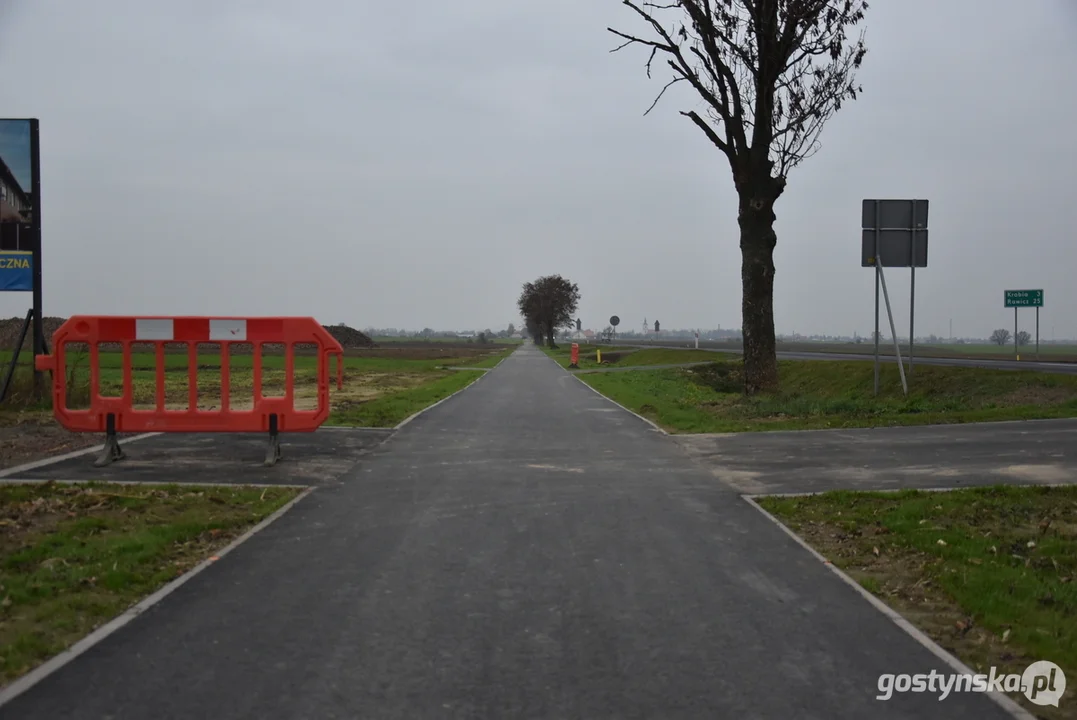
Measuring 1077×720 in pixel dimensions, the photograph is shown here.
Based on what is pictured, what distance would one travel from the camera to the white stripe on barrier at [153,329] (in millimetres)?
10773

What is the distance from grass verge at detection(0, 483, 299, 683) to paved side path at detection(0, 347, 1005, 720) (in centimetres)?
34

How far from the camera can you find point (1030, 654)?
4.63 m

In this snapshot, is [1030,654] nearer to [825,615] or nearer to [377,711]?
[825,615]

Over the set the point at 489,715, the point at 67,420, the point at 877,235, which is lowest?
the point at 489,715

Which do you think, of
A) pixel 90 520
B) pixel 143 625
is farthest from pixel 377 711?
pixel 90 520

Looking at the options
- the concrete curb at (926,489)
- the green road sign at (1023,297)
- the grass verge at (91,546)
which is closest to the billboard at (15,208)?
the grass verge at (91,546)

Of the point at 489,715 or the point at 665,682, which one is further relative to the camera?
the point at 665,682

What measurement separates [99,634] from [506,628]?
2.24 m

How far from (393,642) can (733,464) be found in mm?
7503

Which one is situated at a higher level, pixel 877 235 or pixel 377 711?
pixel 877 235

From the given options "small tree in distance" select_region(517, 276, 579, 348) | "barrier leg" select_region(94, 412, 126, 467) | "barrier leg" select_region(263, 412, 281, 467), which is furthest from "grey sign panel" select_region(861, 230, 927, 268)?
"small tree in distance" select_region(517, 276, 579, 348)

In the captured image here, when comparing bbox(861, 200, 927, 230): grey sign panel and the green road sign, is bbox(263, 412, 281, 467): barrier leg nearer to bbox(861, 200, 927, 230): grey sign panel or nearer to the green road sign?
bbox(861, 200, 927, 230): grey sign panel

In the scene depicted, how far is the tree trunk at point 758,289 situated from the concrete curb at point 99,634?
16.0 meters

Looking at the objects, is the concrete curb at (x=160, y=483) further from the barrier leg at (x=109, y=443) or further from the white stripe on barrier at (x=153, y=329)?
the white stripe on barrier at (x=153, y=329)
